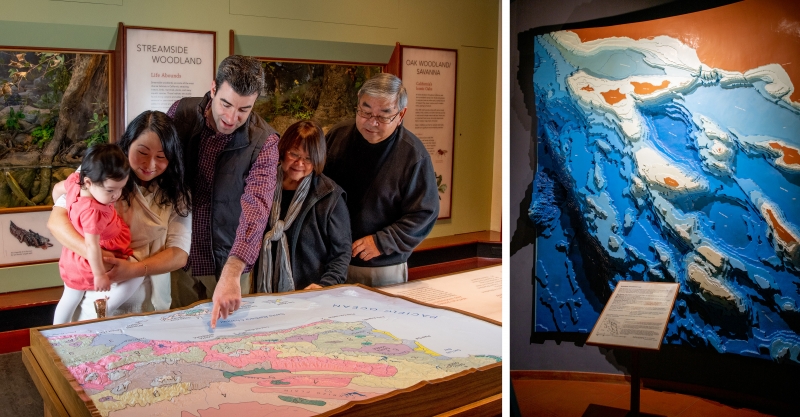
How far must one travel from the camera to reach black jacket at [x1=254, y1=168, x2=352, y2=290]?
6.72 feet

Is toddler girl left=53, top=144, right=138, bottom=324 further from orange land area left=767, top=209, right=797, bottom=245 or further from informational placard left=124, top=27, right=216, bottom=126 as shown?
orange land area left=767, top=209, right=797, bottom=245

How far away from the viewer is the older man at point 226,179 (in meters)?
1.82

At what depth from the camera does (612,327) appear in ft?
3.33

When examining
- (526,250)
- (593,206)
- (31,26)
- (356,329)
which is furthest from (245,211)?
(593,206)

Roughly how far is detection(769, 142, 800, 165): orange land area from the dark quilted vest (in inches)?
53.3

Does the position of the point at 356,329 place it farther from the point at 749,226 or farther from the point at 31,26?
the point at 749,226

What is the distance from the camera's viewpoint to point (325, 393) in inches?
64.7

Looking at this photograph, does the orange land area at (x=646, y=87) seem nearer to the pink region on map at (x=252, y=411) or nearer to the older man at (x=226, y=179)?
the pink region on map at (x=252, y=411)

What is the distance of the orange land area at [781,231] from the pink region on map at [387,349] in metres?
1.17

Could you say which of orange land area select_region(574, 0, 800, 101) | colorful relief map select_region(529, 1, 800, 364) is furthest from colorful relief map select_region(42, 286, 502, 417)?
orange land area select_region(574, 0, 800, 101)

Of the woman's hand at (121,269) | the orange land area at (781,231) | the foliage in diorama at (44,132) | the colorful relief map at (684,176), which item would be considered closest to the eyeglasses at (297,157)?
the woman's hand at (121,269)

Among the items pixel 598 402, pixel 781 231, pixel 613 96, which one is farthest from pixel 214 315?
pixel 781 231

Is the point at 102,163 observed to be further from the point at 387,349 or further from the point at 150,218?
the point at 387,349

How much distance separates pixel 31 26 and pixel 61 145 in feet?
0.87
